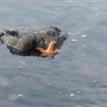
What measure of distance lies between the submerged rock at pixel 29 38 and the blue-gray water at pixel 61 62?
1.04 ft

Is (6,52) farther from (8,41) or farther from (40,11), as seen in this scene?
(40,11)

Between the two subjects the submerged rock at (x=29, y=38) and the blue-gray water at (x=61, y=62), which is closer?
the blue-gray water at (x=61, y=62)

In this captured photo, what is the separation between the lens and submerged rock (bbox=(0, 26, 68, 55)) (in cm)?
1566

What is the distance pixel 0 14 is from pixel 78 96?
19.7 ft

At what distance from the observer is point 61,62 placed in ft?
48.5

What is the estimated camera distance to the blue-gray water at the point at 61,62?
12898 mm

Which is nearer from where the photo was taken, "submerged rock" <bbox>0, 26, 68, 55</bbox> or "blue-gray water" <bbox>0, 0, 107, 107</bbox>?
"blue-gray water" <bbox>0, 0, 107, 107</bbox>

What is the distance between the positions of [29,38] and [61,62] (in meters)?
1.66

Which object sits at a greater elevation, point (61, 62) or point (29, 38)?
point (29, 38)

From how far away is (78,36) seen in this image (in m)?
16.4

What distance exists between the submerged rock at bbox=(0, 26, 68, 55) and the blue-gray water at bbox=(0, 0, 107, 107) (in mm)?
316

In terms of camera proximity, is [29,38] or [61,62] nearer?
[61,62]

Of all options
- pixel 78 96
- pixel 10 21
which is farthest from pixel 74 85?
pixel 10 21

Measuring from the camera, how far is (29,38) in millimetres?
15883
